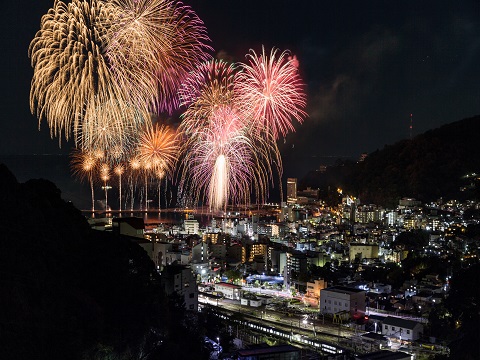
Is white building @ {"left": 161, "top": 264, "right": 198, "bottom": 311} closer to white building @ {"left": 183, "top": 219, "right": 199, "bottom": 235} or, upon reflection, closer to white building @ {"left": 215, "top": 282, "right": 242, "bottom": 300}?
white building @ {"left": 215, "top": 282, "right": 242, "bottom": 300}

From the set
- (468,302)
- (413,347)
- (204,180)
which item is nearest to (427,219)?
(204,180)

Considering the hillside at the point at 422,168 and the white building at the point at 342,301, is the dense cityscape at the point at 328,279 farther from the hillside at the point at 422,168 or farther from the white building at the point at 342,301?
the hillside at the point at 422,168

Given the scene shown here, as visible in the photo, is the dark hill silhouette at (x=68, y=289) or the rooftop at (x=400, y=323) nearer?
the dark hill silhouette at (x=68, y=289)

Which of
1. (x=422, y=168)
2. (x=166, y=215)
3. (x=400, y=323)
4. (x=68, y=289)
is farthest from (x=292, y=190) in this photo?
(x=68, y=289)

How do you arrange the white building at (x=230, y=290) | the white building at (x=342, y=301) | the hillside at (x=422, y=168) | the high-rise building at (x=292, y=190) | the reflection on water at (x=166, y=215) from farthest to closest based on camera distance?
the high-rise building at (x=292, y=190), the reflection on water at (x=166, y=215), the hillside at (x=422, y=168), the white building at (x=230, y=290), the white building at (x=342, y=301)

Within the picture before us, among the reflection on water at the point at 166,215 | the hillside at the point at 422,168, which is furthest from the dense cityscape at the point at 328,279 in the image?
the reflection on water at the point at 166,215

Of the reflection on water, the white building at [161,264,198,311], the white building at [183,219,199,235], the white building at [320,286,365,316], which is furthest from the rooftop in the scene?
the reflection on water

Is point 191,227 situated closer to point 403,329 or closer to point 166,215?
point 166,215
